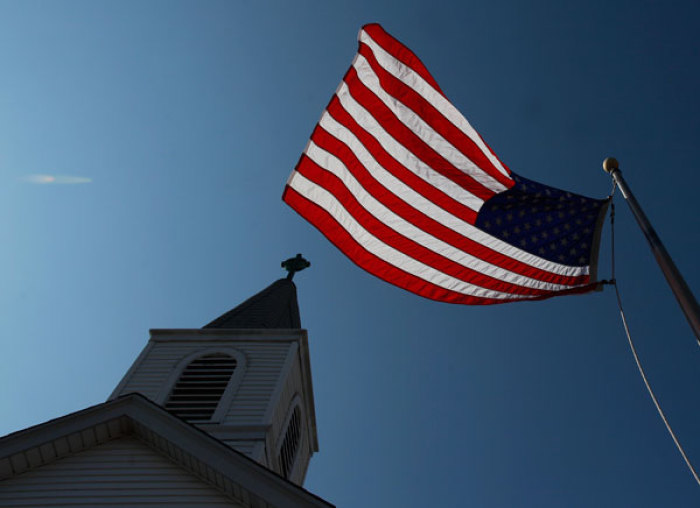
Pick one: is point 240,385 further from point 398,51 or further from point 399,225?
point 398,51

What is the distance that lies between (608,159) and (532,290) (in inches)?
79.5

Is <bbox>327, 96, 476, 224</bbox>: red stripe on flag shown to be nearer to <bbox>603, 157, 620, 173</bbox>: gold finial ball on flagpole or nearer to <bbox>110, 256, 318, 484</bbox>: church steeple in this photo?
<bbox>603, 157, 620, 173</bbox>: gold finial ball on flagpole

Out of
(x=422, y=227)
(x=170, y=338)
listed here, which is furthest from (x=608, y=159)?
(x=170, y=338)

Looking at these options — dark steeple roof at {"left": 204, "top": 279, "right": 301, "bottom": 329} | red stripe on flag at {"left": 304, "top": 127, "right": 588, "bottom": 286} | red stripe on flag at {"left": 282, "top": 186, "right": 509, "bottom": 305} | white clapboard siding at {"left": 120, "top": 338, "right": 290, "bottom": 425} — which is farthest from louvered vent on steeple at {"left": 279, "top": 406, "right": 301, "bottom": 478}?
red stripe on flag at {"left": 304, "top": 127, "right": 588, "bottom": 286}

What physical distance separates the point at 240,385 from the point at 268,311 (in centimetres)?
620

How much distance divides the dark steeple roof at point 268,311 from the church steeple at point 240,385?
0.80 ft

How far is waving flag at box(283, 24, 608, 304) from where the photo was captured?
8750 mm

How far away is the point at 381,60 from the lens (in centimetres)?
975

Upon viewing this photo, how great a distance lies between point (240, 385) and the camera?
15.9 metres

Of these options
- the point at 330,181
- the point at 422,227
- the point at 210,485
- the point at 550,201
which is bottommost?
the point at 210,485

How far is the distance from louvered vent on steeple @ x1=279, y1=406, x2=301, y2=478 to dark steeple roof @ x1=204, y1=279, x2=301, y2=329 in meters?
3.71

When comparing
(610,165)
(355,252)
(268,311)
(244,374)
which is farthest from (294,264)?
(610,165)

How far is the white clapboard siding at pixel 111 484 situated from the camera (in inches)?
337

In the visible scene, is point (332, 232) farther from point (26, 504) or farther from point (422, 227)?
point (26, 504)
